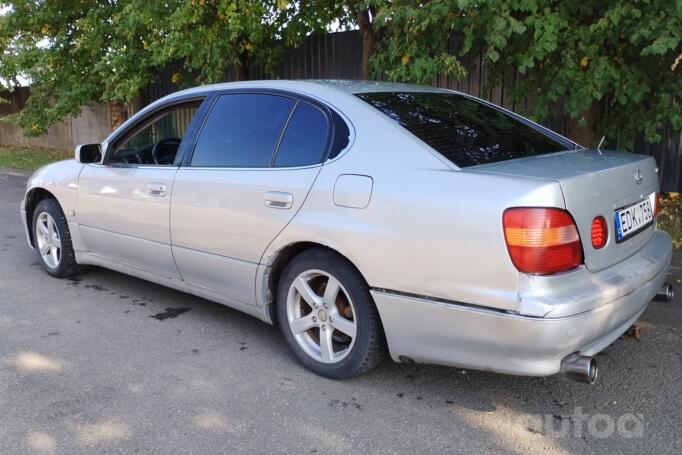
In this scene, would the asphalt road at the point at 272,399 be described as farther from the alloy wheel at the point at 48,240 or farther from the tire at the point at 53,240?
the alloy wheel at the point at 48,240

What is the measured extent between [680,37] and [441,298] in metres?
3.08

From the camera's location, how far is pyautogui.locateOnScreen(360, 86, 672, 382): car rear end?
2.66 meters

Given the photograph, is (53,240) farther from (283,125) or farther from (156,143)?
(283,125)

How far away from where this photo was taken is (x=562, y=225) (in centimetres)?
270

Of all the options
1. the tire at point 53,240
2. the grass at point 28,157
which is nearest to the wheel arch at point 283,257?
the tire at point 53,240

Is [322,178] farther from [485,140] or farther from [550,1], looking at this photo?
[550,1]

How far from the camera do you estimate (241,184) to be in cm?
368

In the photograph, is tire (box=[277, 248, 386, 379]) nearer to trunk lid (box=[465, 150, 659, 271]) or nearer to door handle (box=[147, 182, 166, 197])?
trunk lid (box=[465, 150, 659, 271])

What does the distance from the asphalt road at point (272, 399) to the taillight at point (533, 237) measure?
832 mm

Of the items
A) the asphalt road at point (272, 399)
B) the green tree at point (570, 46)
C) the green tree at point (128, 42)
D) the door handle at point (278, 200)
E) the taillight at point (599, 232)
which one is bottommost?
the asphalt road at point (272, 399)

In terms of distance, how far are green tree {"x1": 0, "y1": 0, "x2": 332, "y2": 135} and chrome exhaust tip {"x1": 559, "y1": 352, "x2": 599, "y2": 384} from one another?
608 centimetres

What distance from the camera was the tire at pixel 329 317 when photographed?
126 inches

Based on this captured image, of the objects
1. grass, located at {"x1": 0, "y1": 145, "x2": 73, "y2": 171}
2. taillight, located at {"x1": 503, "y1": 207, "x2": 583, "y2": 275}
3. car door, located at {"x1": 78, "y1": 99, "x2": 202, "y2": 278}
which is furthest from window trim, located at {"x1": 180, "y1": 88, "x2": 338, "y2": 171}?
grass, located at {"x1": 0, "y1": 145, "x2": 73, "y2": 171}

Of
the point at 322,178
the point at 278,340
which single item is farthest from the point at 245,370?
the point at 322,178
